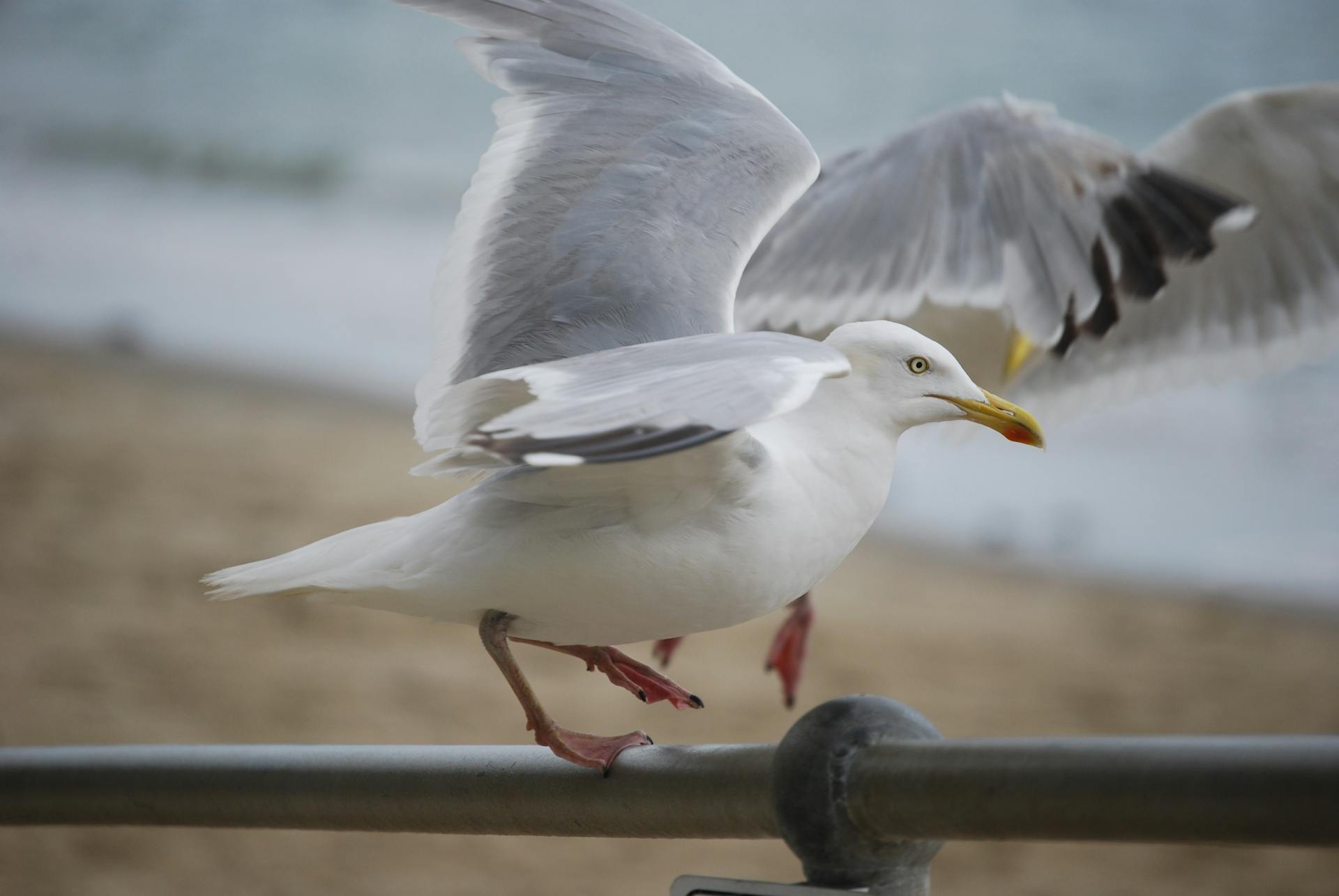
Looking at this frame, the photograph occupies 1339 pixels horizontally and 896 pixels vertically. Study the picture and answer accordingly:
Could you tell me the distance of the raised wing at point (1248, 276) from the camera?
5.44 ft

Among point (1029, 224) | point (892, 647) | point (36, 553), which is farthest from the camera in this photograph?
point (36, 553)

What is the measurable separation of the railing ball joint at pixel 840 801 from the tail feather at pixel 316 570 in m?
0.27

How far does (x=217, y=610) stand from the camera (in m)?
5.60

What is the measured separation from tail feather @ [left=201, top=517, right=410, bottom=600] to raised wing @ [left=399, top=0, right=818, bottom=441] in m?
0.09

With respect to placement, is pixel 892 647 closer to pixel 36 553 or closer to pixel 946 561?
pixel 946 561

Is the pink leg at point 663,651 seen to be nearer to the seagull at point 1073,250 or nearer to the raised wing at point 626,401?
the seagull at point 1073,250

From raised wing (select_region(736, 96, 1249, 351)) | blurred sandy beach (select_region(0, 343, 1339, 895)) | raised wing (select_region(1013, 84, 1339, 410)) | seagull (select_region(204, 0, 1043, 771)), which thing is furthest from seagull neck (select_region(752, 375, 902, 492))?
blurred sandy beach (select_region(0, 343, 1339, 895))

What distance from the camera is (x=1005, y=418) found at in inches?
30.8

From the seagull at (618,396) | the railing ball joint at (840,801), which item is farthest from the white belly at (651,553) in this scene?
the railing ball joint at (840,801)

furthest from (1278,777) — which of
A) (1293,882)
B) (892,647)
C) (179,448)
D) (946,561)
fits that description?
(179,448)

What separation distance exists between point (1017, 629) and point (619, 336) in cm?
501

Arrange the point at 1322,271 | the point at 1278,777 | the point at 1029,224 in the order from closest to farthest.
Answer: the point at 1278,777 → the point at 1029,224 → the point at 1322,271

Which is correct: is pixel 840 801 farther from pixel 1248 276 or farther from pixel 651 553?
pixel 1248 276

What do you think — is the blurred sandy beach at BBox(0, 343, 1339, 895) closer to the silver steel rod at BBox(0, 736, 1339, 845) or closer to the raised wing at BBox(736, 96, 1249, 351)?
the raised wing at BBox(736, 96, 1249, 351)
